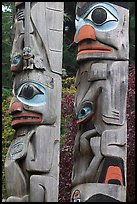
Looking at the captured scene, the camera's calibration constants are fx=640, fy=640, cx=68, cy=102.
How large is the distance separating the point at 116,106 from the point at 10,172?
1.37m

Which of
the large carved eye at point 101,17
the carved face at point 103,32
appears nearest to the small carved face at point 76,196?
the carved face at point 103,32

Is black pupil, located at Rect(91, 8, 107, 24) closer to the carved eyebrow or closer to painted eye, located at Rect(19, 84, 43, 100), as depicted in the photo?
the carved eyebrow

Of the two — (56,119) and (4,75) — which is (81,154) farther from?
(4,75)

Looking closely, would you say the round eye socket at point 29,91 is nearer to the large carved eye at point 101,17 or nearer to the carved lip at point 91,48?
the carved lip at point 91,48

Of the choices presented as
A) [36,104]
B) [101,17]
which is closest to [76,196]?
[36,104]

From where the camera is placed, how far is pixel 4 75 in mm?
14773

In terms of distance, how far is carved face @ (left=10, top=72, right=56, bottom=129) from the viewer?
7.16 meters

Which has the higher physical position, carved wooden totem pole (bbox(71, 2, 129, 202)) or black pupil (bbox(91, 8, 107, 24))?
black pupil (bbox(91, 8, 107, 24))

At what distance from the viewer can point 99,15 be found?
7180mm

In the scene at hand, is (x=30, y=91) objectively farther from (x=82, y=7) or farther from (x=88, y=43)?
(x=82, y=7)

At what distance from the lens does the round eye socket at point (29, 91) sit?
284 inches

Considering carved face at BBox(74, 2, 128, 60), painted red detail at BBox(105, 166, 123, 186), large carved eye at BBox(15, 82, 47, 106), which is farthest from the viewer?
large carved eye at BBox(15, 82, 47, 106)

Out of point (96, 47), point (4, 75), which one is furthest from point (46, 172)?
point (4, 75)

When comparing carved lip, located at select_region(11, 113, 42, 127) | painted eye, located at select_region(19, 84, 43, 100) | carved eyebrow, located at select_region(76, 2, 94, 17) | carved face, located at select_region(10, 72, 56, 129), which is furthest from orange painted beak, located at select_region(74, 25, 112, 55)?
carved lip, located at select_region(11, 113, 42, 127)
